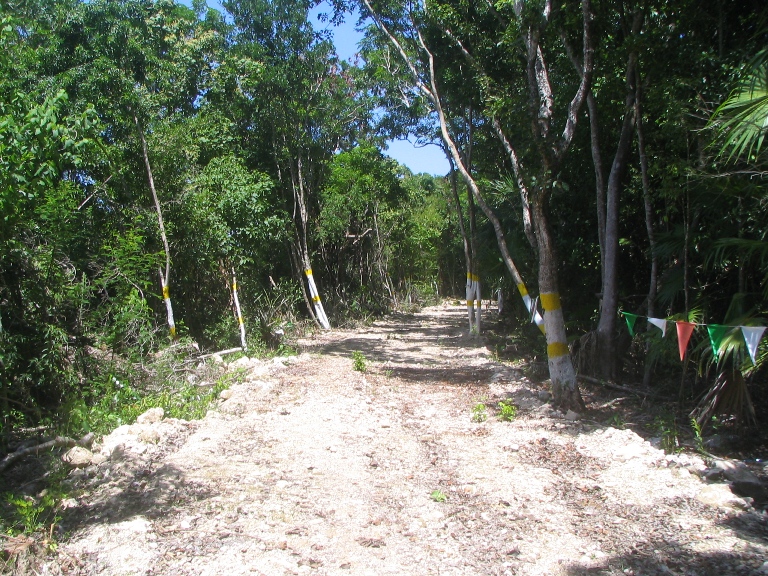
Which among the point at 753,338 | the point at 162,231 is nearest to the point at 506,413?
the point at 753,338

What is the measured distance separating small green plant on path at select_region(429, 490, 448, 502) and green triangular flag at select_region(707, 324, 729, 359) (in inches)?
113

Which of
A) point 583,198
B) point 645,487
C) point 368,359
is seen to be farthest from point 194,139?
point 645,487

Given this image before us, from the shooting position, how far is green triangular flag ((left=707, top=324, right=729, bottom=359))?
5.67m

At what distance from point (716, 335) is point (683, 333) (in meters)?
0.52

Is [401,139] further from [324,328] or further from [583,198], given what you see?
[583,198]

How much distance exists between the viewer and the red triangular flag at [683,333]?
243 inches

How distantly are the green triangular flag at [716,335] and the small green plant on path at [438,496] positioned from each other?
287 centimetres

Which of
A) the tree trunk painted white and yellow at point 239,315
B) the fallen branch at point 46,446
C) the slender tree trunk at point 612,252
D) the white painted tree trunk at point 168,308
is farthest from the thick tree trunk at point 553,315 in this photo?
the tree trunk painted white and yellow at point 239,315

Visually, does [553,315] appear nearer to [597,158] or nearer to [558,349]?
[558,349]

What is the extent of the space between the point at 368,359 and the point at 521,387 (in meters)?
4.57

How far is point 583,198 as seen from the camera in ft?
34.4

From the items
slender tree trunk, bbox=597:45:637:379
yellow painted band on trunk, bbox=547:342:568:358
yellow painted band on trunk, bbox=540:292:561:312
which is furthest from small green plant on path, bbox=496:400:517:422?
slender tree trunk, bbox=597:45:637:379

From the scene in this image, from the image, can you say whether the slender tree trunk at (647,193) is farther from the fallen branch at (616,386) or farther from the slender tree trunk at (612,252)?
the fallen branch at (616,386)

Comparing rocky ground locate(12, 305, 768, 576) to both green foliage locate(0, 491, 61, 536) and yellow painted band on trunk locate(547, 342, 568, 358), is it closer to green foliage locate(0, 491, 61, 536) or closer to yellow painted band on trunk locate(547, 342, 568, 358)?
green foliage locate(0, 491, 61, 536)
